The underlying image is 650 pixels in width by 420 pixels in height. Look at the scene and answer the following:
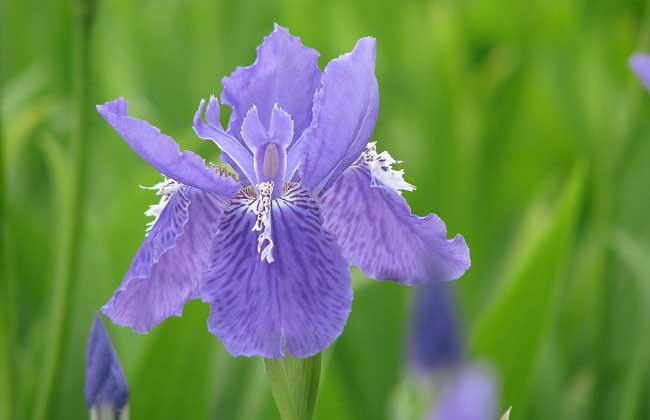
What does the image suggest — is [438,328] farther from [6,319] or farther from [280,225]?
[6,319]

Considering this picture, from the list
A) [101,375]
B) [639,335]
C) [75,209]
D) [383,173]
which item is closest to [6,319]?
[75,209]

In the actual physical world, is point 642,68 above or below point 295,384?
above

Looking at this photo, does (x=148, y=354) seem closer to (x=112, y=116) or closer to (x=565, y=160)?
(x=112, y=116)

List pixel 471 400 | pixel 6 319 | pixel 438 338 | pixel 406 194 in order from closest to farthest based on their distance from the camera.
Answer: pixel 471 400 < pixel 438 338 < pixel 6 319 < pixel 406 194

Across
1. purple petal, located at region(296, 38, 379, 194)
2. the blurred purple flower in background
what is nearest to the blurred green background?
purple petal, located at region(296, 38, 379, 194)

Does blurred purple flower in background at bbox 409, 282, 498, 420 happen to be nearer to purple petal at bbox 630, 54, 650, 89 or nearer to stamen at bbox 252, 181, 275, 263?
stamen at bbox 252, 181, 275, 263
